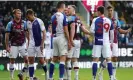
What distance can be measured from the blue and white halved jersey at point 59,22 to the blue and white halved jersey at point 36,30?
2.17 ft

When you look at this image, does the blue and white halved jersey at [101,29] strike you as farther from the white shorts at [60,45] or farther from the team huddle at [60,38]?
the white shorts at [60,45]

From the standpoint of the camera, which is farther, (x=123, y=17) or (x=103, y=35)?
(x=123, y=17)

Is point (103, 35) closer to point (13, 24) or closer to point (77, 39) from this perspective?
point (77, 39)

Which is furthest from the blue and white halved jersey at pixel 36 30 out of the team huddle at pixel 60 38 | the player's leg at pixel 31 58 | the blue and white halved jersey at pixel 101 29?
the blue and white halved jersey at pixel 101 29

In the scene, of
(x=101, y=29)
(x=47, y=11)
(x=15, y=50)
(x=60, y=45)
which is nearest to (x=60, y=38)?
(x=60, y=45)

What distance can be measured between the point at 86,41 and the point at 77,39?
12.6 metres

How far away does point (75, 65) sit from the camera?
66.0 ft

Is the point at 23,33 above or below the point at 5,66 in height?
above

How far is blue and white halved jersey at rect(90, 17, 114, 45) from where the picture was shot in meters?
18.8

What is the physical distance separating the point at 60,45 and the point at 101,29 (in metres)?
1.73

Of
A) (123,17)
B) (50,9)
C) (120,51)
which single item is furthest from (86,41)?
(123,17)

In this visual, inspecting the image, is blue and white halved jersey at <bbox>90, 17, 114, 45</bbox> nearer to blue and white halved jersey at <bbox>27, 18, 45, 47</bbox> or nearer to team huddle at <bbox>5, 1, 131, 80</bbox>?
team huddle at <bbox>5, 1, 131, 80</bbox>

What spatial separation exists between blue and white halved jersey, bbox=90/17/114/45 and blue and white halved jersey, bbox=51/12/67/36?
130cm

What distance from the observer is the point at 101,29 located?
18.8 metres
